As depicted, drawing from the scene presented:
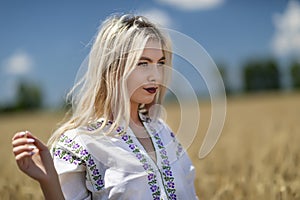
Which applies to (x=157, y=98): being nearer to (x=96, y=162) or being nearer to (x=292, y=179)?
(x=96, y=162)

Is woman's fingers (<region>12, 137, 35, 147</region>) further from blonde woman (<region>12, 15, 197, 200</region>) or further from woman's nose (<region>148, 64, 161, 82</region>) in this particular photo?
woman's nose (<region>148, 64, 161, 82</region>)

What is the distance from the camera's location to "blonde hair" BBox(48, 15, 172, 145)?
1674 mm

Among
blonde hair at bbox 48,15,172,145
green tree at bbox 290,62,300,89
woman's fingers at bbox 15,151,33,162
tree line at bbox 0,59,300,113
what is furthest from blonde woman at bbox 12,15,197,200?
green tree at bbox 290,62,300,89

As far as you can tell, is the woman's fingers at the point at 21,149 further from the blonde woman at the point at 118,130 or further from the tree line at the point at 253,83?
the tree line at the point at 253,83

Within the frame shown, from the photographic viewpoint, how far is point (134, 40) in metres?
1.68

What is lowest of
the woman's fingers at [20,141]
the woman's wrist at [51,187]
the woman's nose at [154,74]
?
the woman's wrist at [51,187]

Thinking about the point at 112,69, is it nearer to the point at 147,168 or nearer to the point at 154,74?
the point at 154,74

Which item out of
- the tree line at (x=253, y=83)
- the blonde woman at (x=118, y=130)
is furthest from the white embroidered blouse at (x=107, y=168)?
the tree line at (x=253, y=83)

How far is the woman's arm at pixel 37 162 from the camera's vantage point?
1.39 meters

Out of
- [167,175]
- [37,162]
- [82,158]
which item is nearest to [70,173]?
[82,158]

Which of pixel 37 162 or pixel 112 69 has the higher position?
pixel 112 69

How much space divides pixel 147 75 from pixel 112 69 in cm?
12

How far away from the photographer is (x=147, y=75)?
1.69 metres

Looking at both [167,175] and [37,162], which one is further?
[167,175]
